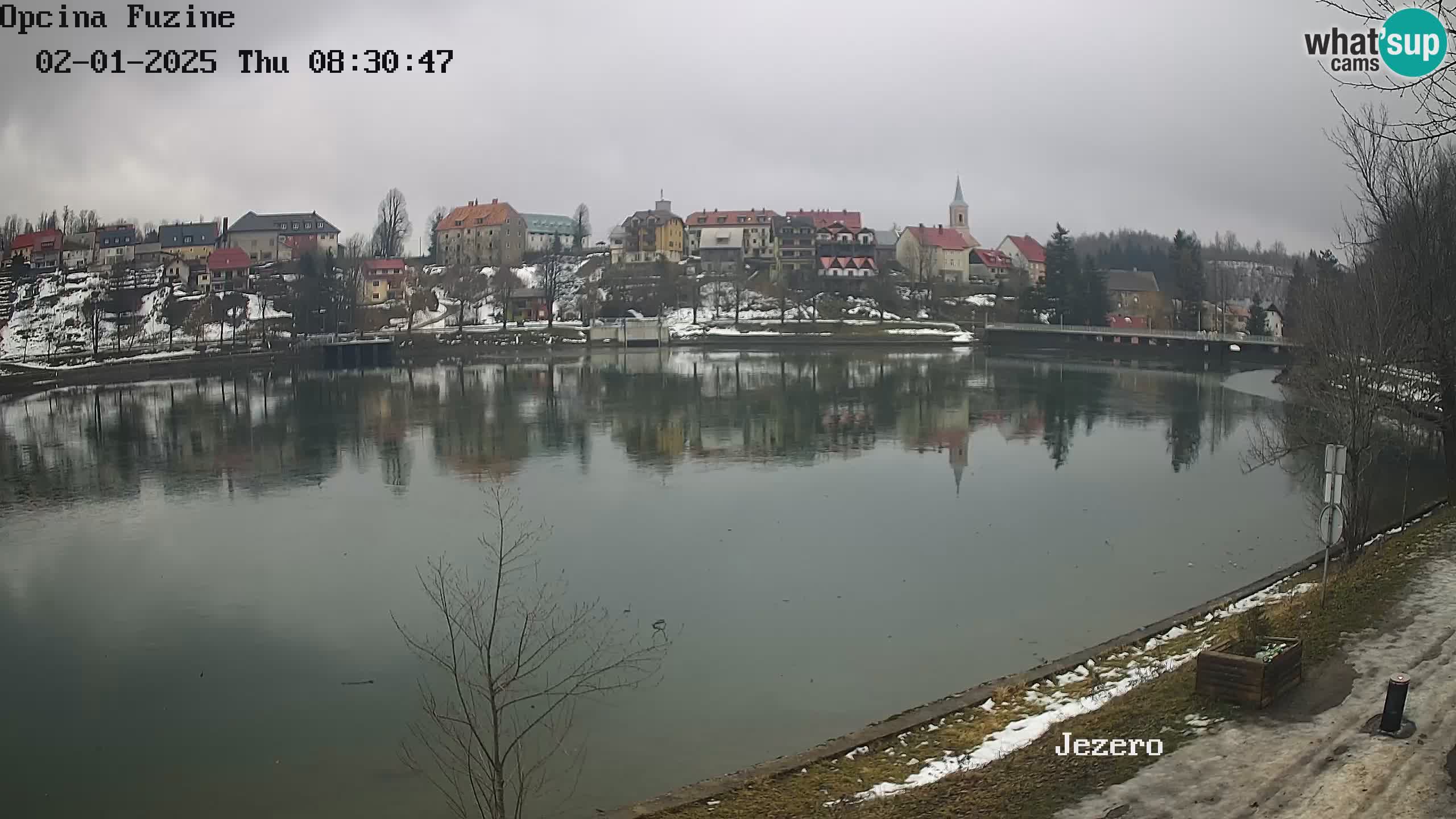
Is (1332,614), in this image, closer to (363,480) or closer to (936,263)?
(363,480)

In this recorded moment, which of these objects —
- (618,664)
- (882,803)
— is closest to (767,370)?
(618,664)

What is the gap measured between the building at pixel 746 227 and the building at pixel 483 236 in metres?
17.4

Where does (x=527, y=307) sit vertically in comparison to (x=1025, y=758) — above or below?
above

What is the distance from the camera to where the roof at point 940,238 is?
105 meters

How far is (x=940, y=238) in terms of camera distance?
10700 centimetres

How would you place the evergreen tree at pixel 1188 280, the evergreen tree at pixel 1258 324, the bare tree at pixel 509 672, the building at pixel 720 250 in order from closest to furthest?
the bare tree at pixel 509 672, the evergreen tree at pixel 1258 324, the evergreen tree at pixel 1188 280, the building at pixel 720 250

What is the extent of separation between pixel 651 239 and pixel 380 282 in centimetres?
2588

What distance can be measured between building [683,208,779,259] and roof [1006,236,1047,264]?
28.4m

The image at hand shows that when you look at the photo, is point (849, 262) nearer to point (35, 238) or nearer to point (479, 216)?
point (479, 216)

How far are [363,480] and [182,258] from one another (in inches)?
3217

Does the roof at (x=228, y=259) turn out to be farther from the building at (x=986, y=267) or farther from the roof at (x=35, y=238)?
the building at (x=986, y=267)

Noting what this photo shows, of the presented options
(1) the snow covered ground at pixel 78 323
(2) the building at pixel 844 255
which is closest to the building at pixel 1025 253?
(2) the building at pixel 844 255

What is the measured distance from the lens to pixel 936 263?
105188 mm

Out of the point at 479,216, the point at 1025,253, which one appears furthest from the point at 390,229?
the point at 1025,253
